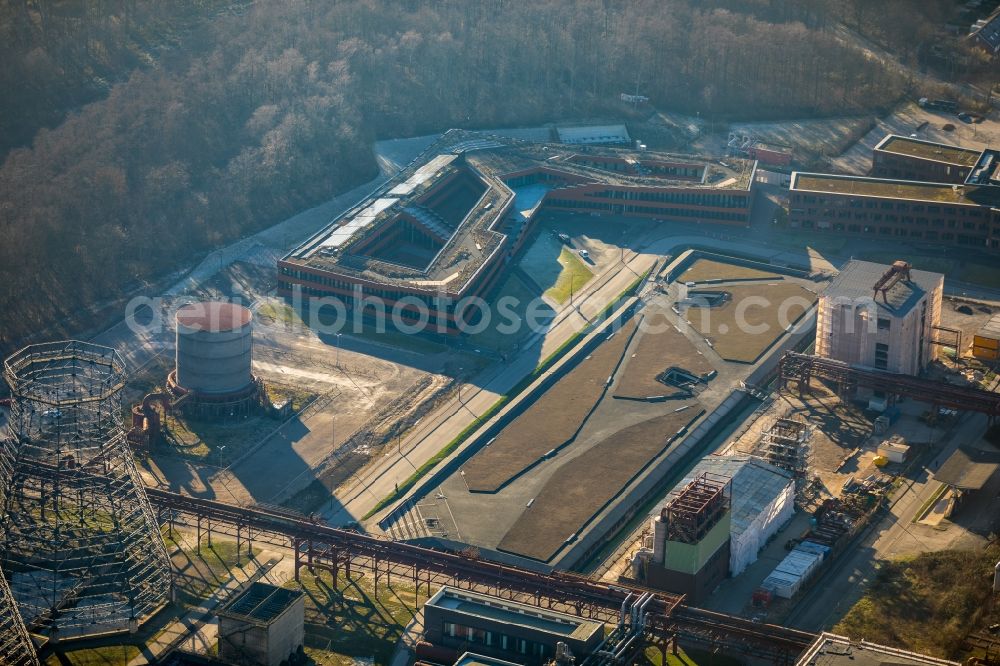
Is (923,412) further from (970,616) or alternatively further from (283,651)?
(283,651)

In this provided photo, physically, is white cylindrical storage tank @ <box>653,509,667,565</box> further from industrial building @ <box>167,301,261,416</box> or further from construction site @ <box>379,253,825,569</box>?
industrial building @ <box>167,301,261,416</box>

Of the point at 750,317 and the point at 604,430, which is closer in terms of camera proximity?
the point at 604,430

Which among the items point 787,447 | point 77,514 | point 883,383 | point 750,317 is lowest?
point 750,317

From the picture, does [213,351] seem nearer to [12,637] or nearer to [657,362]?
[657,362]

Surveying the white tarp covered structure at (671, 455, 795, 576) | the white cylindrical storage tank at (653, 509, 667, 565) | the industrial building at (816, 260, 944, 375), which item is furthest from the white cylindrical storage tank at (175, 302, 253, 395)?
the industrial building at (816, 260, 944, 375)

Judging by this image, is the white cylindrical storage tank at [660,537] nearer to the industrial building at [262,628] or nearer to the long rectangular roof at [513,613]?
the long rectangular roof at [513,613]

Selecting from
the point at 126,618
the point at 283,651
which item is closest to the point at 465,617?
the point at 283,651

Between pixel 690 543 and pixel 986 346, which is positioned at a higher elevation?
pixel 690 543

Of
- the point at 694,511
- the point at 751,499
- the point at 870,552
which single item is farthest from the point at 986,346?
the point at 694,511
